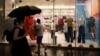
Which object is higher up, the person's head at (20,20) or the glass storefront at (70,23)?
the person's head at (20,20)

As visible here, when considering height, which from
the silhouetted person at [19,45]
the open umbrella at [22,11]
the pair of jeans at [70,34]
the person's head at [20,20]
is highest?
the open umbrella at [22,11]

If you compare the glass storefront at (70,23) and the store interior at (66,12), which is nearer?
the glass storefront at (70,23)

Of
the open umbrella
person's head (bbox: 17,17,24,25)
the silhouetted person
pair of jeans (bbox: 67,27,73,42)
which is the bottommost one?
pair of jeans (bbox: 67,27,73,42)

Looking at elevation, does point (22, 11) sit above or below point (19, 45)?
above

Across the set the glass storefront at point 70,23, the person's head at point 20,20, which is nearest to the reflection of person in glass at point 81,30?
the glass storefront at point 70,23

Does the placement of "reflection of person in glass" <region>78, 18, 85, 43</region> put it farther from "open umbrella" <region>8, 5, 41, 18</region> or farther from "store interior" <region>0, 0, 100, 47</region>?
"open umbrella" <region>8, 5, 41, 18</region>

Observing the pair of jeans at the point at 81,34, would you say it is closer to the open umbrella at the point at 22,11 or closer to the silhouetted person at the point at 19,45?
the open umbrella at the point at 22,11

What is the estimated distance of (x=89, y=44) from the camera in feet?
55.4

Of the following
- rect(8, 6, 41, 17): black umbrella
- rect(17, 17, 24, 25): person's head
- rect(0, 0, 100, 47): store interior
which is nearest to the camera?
rect(17, 17, 24, 25): person's head

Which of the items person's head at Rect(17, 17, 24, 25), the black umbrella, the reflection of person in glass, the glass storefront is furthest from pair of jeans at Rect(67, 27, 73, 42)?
person's head at Rect(17, 17, 24, 25)

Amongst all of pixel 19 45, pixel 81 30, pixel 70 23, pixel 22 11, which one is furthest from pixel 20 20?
pixel 81 30

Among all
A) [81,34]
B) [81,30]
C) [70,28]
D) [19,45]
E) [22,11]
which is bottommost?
[81,34]

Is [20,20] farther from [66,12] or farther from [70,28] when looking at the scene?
[66,12]

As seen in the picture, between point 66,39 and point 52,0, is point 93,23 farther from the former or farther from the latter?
point 52,0
